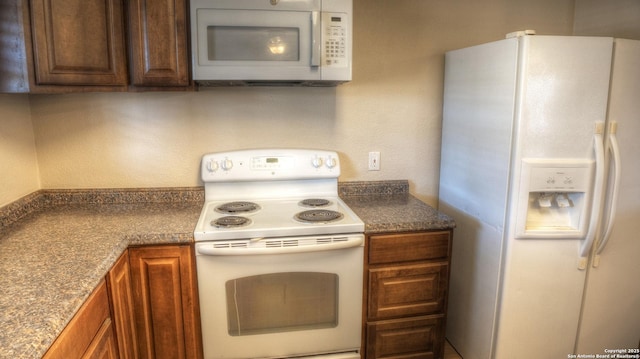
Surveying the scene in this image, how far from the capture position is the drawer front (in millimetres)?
1868

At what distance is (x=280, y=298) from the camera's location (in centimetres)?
181

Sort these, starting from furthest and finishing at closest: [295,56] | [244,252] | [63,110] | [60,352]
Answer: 1. [63,110]
2. [295,56]
3. [244,252]
4. [60,352]

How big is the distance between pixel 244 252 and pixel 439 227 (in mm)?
871

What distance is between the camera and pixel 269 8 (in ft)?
5.79

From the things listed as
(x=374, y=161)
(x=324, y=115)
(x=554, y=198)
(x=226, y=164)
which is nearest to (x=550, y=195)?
(x=554, y=198)

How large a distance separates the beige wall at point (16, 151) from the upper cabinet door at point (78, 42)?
39 cm

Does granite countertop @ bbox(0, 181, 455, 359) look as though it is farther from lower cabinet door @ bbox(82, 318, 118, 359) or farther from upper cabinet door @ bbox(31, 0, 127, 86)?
upper cabinet door @ bbox(31, 0, 127, 86)

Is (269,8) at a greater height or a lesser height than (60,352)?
greater

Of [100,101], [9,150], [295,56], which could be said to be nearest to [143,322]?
[9,150]

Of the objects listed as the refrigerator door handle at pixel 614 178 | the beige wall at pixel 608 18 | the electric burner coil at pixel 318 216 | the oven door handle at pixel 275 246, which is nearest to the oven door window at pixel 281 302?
the oven door handle at pixel 275 246

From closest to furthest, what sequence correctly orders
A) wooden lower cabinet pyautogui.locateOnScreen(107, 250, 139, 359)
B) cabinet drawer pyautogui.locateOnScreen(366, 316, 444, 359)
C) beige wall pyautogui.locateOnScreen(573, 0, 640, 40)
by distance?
wooden lower cabinet pyautogui.locateOnScreen(107, 250, 139, 359) < cabinet drawer pyautogui.locateOnScreen(366, 316, 444, 359) < beige wall pyautogui.locateOnScreen(573, 0, 640, 40)

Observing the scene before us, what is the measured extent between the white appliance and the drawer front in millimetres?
82

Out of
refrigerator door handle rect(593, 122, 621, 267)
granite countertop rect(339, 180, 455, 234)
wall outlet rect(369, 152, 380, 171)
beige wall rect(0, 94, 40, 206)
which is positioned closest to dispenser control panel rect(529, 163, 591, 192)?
refrigerator door handle rect(593, 122, 621, 267)

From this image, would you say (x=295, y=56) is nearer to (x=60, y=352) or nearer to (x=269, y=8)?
(x=269, y=8)
